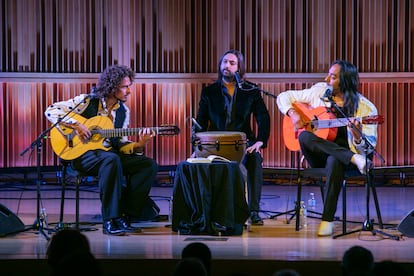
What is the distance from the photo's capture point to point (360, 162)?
19.3 ft

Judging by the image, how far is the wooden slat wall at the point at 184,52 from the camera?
9.76 meters

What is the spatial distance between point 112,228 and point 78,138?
855mm

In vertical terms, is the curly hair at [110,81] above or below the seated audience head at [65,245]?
above

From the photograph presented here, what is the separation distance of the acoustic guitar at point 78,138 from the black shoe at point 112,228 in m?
0.66

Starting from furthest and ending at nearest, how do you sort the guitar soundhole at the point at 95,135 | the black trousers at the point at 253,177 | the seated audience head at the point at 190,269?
1. the black trousers at the point at 253,177
2. the guitar soundhole at the point at 95,135
3. the seated audience head at the point at 190,269

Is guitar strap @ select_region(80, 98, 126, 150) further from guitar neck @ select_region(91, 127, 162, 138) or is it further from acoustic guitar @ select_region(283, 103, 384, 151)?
acoustic guitar @ select_region(283, 103, 384, 151)

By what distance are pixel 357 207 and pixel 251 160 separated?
1583 mm

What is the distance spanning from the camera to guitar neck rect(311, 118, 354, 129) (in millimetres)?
6034

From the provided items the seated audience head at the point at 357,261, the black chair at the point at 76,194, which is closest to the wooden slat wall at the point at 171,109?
the black chair at the point at 76,194

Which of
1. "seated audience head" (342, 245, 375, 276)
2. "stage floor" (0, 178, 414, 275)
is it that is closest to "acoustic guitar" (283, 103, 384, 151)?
"stage floor" (0, 178, 414, 275)

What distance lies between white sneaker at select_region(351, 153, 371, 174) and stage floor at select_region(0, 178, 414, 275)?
0.53 meters

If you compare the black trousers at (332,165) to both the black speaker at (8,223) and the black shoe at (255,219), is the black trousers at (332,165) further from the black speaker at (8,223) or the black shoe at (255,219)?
the black speaker at (8,223)

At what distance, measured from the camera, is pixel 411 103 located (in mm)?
9781

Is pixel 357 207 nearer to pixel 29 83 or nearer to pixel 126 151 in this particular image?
pixel 126 151
